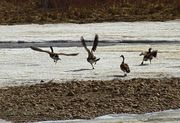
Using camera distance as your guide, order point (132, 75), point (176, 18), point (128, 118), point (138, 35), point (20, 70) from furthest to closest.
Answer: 1. point (176, 18)
2. point (138, 35)
3. point (20, 70)
4. point (132, 75)
5. point (128, 118)

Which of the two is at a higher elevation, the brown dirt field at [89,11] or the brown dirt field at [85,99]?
the brown dirt field at [85,99]

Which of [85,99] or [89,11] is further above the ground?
[85,99]

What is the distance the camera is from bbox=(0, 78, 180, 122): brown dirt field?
8.99 meters

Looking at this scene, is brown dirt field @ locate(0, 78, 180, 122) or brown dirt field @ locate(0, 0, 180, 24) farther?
brown dirt field @ locate(0, 0, 180, 24)

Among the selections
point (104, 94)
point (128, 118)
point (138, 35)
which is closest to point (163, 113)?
point (128, 118)

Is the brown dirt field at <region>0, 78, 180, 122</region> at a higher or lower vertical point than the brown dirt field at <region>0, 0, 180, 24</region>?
higher

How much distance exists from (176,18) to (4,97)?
572 inches

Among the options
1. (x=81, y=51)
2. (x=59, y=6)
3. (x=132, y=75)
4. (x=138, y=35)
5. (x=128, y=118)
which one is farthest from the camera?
(x=59, y=6)

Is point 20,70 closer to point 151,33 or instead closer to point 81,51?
point 81,51

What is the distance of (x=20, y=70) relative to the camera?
1334cm

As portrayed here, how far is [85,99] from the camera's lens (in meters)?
9.59

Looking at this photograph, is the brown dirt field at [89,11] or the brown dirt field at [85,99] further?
the brown dirt field at [89,11]

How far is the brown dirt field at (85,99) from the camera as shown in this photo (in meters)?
8.99

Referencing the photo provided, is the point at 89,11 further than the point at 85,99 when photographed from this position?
Yes
